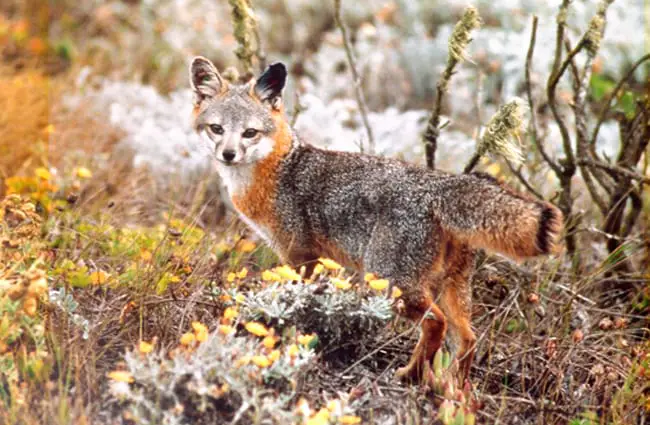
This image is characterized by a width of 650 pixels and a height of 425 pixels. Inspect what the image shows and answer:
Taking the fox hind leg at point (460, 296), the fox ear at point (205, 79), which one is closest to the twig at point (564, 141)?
the fox hind leg at point (460, 296)

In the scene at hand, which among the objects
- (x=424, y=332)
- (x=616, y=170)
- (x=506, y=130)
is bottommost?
(x=424, y=332)

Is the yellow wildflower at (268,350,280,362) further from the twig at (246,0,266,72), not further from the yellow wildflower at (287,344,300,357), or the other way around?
the twig at (246,0,266,72)

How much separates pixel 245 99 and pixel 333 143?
7.16 feet

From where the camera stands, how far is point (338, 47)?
33.6ft

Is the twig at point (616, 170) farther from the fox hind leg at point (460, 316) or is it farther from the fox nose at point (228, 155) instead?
the fox nose at point (228, 155)

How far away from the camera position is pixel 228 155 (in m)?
4.93

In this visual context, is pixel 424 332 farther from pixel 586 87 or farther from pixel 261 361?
pixel 586 87

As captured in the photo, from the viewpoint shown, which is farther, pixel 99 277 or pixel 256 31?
pixel 256 31

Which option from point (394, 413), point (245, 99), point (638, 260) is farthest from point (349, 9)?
point (394, 413)

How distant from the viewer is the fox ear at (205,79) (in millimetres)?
5273

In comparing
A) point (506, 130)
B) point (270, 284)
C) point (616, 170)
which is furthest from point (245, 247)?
point (616, 170)

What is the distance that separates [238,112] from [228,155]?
311mm

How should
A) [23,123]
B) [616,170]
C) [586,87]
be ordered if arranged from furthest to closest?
[23,123]
[586,87]
[616,170]

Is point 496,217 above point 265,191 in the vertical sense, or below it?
above
